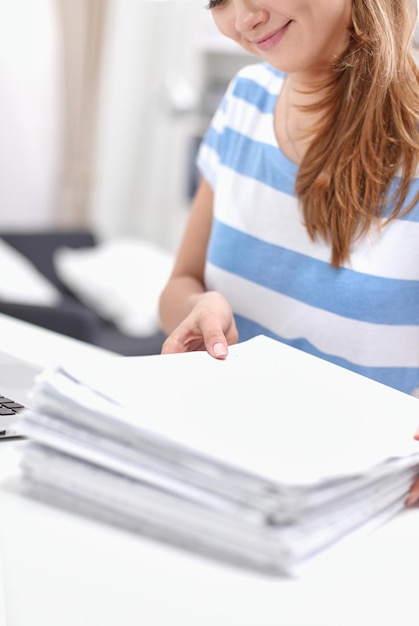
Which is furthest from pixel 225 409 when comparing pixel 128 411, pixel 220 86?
pixel 220 86

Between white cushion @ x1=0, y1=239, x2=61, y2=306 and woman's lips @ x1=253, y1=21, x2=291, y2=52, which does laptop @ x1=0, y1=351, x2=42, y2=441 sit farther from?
white cushion @ x1=0, y1=239, x2=61, y2=306

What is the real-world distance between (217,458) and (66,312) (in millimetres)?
2643

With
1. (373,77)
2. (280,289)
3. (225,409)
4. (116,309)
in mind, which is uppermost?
(116,309)

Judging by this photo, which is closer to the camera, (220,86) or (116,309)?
(116,309)

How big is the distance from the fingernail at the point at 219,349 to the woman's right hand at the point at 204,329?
0.04 feet

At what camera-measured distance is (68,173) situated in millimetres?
4918

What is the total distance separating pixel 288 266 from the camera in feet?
4.83

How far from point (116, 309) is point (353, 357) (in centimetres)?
269

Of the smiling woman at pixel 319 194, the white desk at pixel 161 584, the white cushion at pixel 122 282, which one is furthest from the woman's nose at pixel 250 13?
the white cushion at pixel 122 282

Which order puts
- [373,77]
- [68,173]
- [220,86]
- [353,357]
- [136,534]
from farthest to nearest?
[220,86], [68,173], [353,357], [373,77], [136,534]

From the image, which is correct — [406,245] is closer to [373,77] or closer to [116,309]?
[373,77]

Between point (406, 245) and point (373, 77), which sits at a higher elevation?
point (373, 77)

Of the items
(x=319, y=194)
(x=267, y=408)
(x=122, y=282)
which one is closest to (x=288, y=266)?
(x=319, y=194)

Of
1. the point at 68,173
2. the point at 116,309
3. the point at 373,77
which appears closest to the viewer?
the point at 373,77
